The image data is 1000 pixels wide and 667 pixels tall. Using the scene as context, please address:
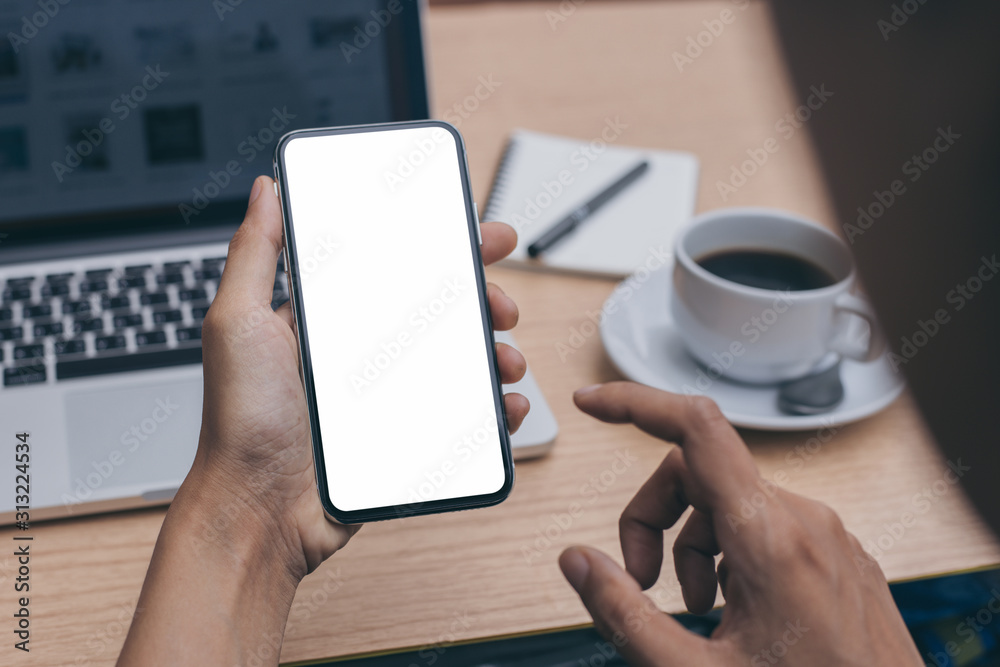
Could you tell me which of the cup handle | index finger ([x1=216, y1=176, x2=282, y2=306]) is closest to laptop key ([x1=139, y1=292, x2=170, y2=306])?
index finger ([x1=216, y1=176, x2=282, y2=306])

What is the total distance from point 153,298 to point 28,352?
87 mm

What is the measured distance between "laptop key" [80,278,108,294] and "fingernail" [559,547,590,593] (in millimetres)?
396

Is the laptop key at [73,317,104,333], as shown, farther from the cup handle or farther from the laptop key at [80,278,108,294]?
the cup handle

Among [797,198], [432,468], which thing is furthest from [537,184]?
[432,468]

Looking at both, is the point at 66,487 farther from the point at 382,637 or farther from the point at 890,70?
the point at 890,70

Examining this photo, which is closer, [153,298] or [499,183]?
[153,298]

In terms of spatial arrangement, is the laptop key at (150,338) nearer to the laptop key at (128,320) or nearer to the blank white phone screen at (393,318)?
the laptop key at (128,320)

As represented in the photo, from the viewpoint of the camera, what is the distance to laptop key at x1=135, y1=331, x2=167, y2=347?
1.74 ft

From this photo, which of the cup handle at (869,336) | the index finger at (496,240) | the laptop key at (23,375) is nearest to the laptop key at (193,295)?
the laptop key at (23,375)

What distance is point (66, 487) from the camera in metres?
0.46

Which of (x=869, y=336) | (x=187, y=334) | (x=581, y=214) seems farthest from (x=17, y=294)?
(x=869, y=336)

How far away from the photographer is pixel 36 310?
1.76 ft

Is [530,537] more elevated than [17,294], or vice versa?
[17,294]

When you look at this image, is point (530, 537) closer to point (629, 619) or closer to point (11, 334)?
point (629, 619)
